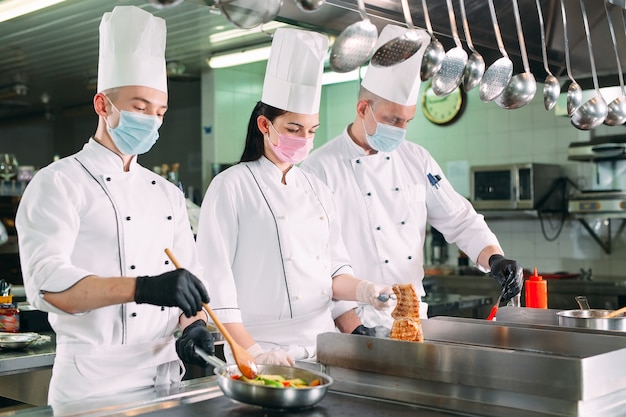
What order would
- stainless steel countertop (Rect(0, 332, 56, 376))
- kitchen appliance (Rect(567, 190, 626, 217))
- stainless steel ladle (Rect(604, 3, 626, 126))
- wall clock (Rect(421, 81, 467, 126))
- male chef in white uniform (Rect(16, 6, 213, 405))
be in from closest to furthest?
male chef in white uniform (Rect(16, 6, 213, 405)) → stainless steel countertop (Rect(0, 332, 56, 376)) → stainless steel ladle (Rect(604, 3, 626, 126)) → kitchen appliance (Rect(567, 190, 626, 217)) → wall clock (Rect(421, 81, 467, 126))

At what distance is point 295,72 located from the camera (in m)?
2.64

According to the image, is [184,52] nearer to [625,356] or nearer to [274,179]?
[274,179]

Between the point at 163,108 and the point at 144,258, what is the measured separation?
1.53 ft

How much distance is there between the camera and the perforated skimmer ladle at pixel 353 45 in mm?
2061

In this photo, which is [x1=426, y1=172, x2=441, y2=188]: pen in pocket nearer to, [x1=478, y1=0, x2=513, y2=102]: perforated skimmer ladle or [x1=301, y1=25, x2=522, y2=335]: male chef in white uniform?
[x1=301, y1=25, x2=522, y2=335]: male chef in white uniform

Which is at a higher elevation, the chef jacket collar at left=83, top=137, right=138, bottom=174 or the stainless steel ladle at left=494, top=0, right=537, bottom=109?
the stainless steel ladle at left=494, top=0, right=537, bottom=109

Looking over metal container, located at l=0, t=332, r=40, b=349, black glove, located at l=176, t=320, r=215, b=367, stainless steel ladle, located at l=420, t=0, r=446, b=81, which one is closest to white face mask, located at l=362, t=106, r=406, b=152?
stainless steel ladle, located at l=420, t=0, r=446, b=81

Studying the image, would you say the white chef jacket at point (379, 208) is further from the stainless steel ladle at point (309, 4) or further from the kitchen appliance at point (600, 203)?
the kitchen appliance at point (600, 203)

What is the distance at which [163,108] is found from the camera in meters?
2.34

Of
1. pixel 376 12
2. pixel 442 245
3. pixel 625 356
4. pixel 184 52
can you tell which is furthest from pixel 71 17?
pixel 625 356

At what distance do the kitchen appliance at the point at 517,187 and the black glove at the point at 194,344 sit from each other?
489 cm

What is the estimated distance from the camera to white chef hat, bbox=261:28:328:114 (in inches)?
102

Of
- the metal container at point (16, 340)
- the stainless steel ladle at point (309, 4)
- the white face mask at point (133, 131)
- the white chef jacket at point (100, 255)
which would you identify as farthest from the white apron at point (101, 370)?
the stainless steel ladle at point (309, 4)

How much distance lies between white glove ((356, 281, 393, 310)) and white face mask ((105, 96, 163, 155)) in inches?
32.7
